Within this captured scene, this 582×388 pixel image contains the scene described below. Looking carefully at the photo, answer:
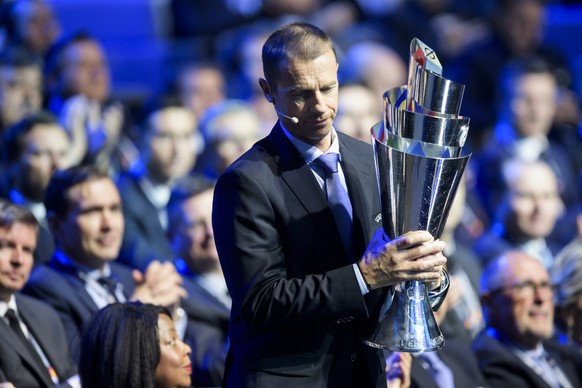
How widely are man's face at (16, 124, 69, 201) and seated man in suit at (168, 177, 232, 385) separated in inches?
23.4

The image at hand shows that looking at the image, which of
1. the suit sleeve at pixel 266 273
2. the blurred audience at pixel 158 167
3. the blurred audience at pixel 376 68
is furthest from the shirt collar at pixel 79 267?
the blurred audience at pixel 376 68

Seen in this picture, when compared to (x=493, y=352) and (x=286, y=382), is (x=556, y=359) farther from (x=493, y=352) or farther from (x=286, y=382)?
(x=286, y=382)

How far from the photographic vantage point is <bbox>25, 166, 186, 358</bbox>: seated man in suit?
4047 mm

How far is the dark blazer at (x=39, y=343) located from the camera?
11.9 feet

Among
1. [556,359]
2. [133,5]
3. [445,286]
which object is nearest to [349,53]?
[133,5]

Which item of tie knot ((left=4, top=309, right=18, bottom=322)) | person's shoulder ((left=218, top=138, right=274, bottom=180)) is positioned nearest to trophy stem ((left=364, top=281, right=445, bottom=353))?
person's shoulder ((left=218, top=138, right=274, bottom=180))

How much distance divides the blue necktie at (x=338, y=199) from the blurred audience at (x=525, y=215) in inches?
134

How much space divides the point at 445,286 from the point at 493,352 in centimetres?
181

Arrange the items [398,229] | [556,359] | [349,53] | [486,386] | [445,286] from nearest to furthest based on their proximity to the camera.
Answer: [398,229] < [445,286] < [486,386] < [556,359] < [349,53]

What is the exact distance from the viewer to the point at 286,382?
256 cm

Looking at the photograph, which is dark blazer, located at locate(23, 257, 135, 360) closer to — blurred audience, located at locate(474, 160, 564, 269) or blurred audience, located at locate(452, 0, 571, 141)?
blurred audience, located at locate(474, 160, 564, 269)

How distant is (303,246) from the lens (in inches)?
100

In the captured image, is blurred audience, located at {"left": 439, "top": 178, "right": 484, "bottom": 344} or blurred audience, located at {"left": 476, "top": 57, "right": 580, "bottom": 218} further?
blurred audience, located at {"left": 476, "top": 57, "right": 580, "bottom": 218}

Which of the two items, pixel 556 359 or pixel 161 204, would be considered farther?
pixel 161 204
